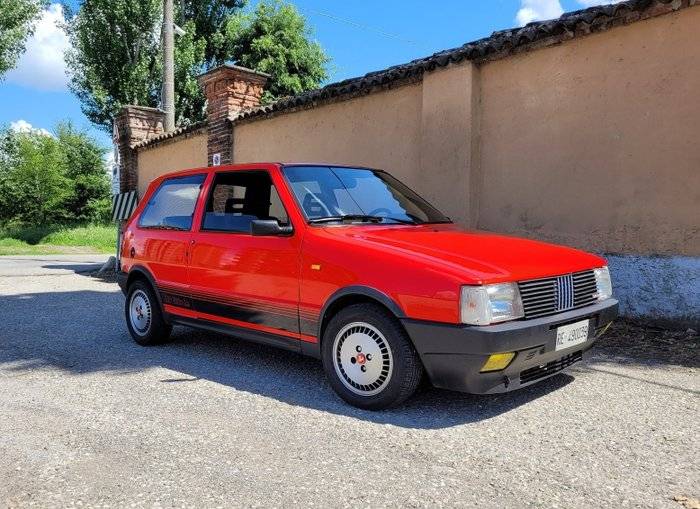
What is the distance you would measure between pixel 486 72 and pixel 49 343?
20.1ft

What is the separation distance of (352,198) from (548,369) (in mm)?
1911

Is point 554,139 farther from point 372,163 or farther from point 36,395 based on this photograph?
point 36,395

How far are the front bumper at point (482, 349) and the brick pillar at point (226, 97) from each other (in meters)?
9.65

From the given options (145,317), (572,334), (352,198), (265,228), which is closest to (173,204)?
(145,317)

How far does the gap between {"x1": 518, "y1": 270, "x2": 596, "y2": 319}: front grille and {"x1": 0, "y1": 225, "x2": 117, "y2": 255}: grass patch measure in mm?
21362

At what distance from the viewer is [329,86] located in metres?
9.48

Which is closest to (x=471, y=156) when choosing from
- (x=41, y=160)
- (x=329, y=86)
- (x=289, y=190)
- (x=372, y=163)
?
(x=372, y=163)

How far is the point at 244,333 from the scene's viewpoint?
179 inches

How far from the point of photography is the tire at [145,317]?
5.49 m

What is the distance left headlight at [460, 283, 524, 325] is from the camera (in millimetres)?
3186

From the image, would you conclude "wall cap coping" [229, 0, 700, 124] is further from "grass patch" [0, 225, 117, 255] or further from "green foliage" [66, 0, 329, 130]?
"green foliage" [66, 0, 329, 130]

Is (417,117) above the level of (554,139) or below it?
above

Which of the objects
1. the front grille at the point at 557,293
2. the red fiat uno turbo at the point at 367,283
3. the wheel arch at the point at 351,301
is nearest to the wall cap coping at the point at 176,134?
the red fiat uno turbo at the point at 367,283

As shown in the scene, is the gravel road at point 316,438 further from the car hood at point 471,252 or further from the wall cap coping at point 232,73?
the wall cap coping at point 232,73
